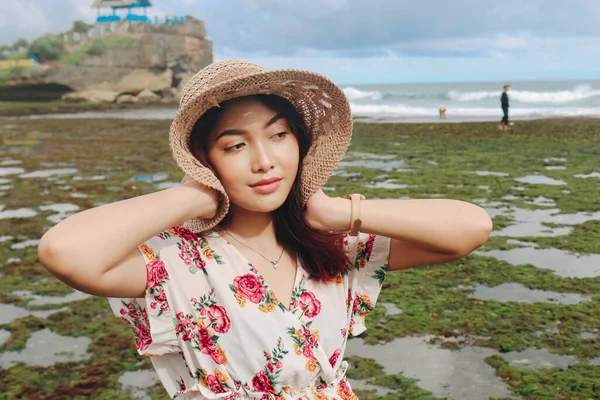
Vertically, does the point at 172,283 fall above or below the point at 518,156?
above

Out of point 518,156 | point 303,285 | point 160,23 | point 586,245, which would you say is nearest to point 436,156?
point 518,156

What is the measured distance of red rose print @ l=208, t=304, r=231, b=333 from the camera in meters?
1.88

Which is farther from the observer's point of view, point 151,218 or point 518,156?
point 518,156

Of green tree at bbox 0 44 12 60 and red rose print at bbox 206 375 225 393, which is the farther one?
green tree at bbox 0 44 12 60

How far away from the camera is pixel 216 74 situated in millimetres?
1933

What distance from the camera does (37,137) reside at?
19.0m

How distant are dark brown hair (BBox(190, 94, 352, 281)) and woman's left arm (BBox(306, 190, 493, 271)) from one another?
46 mm

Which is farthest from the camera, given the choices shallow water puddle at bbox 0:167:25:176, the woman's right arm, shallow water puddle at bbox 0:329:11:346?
shallow water puddle at bbox 0:167:25:176

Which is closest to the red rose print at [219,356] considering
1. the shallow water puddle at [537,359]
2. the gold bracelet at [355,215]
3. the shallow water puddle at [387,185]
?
the gold bracelet at [355,215]

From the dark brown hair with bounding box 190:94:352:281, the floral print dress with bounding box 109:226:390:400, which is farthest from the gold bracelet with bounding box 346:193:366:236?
the floral print dress with bounding box 109:226:390:400

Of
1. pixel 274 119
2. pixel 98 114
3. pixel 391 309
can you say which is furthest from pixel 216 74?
pixel 98 114

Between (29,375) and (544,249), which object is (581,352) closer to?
(544,249)

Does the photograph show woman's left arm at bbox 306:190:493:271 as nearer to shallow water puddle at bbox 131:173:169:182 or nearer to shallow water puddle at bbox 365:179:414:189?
shallow water puddle at bbox 365:179:414:189

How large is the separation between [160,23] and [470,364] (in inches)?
2004
